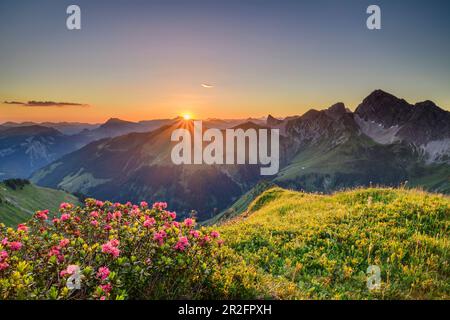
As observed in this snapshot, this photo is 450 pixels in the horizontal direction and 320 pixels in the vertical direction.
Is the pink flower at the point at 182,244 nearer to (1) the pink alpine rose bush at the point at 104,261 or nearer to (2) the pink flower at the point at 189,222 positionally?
(1) the pink alpine rose bush at the point at 104,261

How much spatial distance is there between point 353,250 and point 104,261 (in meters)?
7.31

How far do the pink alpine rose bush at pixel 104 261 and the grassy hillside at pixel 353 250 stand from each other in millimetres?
1548

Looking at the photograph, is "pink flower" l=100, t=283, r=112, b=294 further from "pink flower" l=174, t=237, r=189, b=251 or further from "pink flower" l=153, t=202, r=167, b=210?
"pink flower" l=153, t=202, r=167, b=210

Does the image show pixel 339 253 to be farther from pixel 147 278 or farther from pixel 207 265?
pixel 147 278

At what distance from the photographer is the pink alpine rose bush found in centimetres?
571

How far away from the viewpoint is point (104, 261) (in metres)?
6.38

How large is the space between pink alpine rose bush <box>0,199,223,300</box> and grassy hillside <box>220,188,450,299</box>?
1548 mm

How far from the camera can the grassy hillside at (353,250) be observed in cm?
765

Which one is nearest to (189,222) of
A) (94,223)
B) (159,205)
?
(159,205)

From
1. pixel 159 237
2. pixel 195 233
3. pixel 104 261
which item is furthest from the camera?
pixel 195 233

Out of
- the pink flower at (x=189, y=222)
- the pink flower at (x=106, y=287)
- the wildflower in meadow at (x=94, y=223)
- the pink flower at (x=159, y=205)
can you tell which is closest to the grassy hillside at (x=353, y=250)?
the pink flower at (x=189, y=222)

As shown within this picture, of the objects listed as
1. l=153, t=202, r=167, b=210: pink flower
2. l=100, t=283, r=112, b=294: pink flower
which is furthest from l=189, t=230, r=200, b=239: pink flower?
l=100, t=283, r=112, b=294: pink flower

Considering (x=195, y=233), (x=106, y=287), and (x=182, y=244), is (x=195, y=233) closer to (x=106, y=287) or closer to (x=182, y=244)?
(x=182, y=244)

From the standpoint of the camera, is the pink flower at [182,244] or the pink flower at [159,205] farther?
the pink flower at [159,205]
